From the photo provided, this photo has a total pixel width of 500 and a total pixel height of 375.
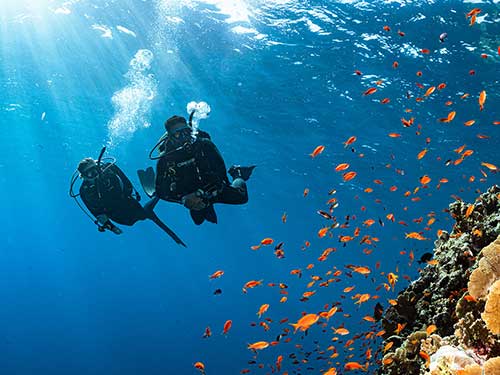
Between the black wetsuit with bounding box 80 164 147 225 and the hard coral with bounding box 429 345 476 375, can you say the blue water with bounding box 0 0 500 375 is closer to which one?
the hard coral with bounding box 429 345 476 375

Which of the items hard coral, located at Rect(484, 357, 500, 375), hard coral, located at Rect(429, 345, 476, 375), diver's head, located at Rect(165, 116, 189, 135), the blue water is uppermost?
hard coral, located at Rect(484, 357, 500, 375)

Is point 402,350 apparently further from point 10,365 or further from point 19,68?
point 10,365

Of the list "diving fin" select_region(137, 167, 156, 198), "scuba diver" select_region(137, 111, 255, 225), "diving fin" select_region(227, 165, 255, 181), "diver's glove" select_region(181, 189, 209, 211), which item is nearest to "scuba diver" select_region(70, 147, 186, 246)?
"diving fin" select_region(137, 167, 156, 198)

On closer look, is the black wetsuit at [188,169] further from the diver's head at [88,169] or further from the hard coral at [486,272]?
the hard coral at [486,272]

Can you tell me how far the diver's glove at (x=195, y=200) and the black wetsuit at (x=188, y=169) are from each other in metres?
0.07

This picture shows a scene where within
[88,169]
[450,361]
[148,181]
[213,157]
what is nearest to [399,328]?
[450,361]

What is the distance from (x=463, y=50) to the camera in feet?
49.3

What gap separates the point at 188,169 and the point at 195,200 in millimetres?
626

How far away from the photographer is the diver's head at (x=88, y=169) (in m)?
6.81

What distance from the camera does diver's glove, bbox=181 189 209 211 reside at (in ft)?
21.5

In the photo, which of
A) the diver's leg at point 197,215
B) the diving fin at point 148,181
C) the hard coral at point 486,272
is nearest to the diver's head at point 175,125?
the diving fin at point 148,181

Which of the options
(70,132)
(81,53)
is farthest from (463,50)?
(70,132)

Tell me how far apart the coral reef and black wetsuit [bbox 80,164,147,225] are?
5.52 meters

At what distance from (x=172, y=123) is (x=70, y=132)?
97.8 ft
